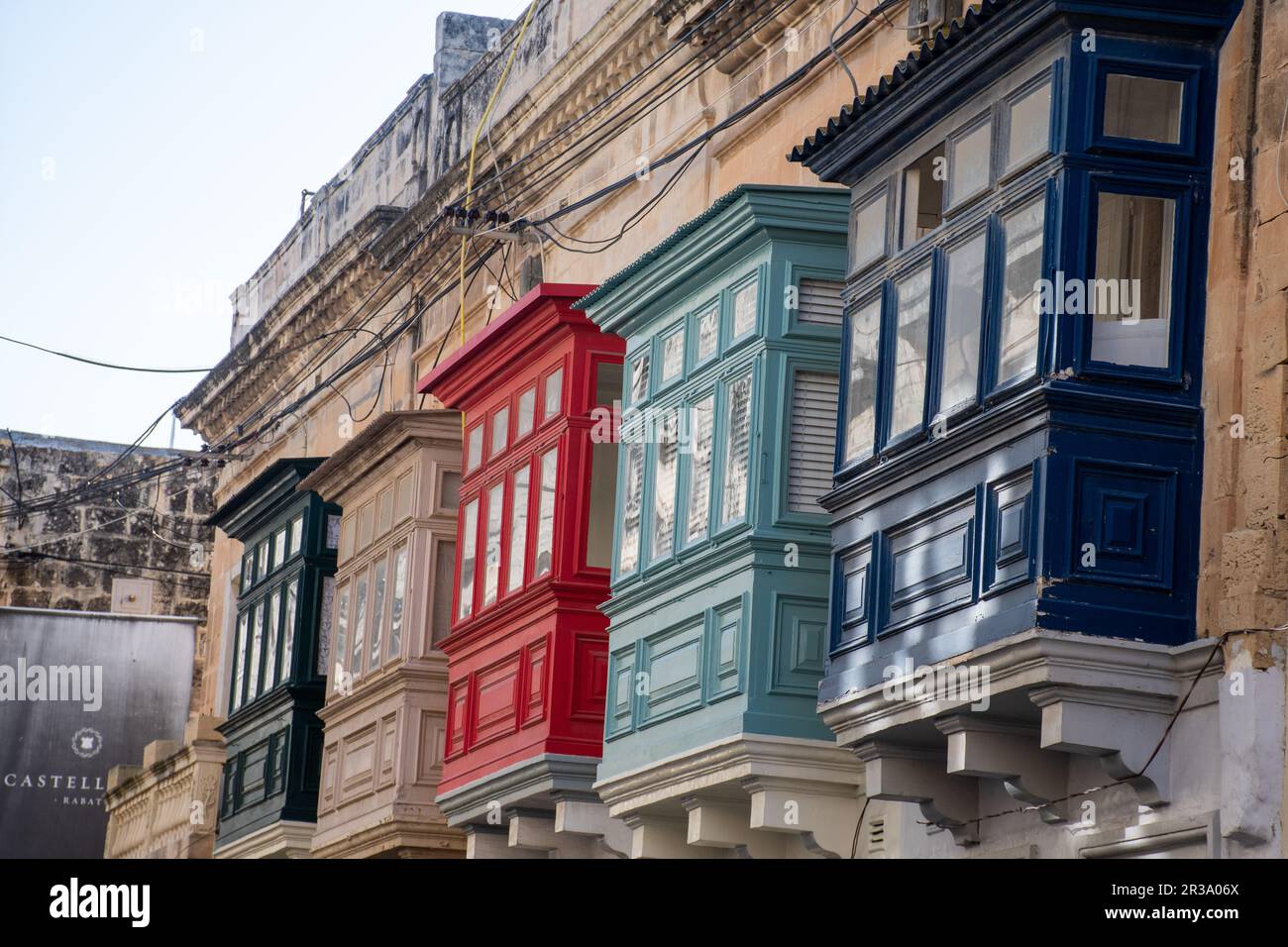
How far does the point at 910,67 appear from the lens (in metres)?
13.3

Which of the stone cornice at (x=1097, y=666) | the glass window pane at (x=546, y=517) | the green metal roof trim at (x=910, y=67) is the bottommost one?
the stone cornice at (x=1097, y=666)

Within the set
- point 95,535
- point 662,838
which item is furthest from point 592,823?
point 95,535

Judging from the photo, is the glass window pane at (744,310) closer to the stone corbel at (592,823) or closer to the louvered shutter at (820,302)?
the louvered shutter at (820,302)

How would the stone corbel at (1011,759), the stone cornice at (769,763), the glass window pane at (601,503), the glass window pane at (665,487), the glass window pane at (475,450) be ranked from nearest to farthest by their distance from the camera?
the stone corbel at (1011,759), the stone cornice at (769,763), the glass window pane at (665,487), the glass window pane at (601,503), the glass window pane at (475,450)

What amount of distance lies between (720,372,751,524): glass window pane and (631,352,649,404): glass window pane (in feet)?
4.69

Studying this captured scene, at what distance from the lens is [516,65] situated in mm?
23203

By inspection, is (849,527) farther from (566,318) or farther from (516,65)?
(516,65)

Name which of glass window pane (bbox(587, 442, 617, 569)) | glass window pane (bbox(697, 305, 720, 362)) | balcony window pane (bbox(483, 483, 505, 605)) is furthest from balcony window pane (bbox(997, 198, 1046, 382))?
balcony window pane (bbox(483, 483, 505, 605))

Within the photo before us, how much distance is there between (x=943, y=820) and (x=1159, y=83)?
12.9 feet

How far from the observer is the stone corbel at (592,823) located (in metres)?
16.8

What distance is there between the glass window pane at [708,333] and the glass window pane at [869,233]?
1486 mm

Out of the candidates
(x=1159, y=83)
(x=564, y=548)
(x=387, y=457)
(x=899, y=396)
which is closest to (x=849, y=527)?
(x=899, y=396)

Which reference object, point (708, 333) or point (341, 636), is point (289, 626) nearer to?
point (341, 636)

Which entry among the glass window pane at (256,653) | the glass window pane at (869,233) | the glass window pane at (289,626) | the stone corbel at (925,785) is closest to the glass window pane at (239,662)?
the glass window pane at (256,653)
